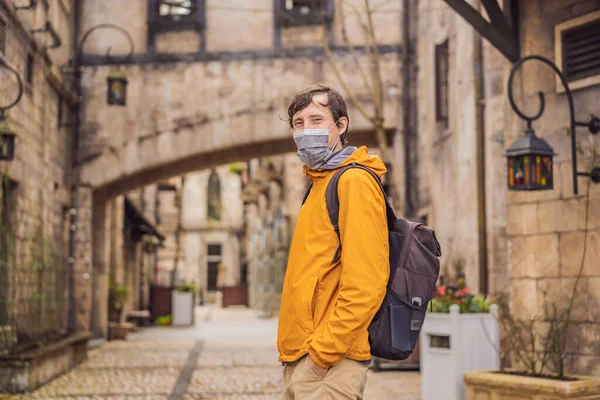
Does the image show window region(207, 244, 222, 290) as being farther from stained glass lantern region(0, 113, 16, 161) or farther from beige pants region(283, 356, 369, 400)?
beige pants region(283, 356, 369, 400)

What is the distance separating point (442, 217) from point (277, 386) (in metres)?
4.27

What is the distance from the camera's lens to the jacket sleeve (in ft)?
8.62

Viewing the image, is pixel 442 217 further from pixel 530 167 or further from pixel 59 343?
pixel 530 167

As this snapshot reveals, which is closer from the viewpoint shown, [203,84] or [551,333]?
[551,333]

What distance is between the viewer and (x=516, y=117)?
24.6ft

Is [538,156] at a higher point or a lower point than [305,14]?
lower

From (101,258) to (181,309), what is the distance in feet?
20.3

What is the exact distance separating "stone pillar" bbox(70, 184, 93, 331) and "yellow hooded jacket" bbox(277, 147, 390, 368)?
13.5 meters

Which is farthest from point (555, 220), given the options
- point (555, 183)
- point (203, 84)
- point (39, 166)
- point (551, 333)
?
point (203, 84)

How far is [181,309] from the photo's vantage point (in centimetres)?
2277

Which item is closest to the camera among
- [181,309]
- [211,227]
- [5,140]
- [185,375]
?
[5,140]

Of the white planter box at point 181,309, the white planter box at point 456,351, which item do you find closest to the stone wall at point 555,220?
the white planter box at point 456,351

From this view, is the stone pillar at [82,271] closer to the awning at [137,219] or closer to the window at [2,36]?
the awning at [137,219]

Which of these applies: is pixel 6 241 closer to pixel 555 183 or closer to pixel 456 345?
pixel 456 345
